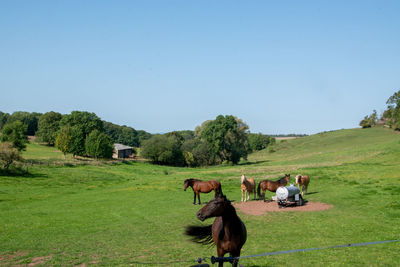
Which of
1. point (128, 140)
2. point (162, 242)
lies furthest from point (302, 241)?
point (128, 140)

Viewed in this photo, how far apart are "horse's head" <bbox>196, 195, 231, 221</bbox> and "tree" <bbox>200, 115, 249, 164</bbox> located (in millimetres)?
70993

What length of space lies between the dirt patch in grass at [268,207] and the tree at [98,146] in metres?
58.3

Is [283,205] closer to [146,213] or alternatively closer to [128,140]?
[146,213]

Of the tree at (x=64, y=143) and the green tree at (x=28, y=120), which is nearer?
the tree at (x=64, y=143)

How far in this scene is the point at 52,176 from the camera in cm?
4081

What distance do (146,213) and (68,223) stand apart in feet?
15.4

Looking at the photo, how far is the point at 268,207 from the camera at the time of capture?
1992 cm

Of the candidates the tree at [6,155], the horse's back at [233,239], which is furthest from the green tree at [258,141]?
the horse's back at [233,239]

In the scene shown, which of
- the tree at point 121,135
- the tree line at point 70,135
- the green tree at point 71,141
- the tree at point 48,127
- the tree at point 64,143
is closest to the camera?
the tree line at point 70,135

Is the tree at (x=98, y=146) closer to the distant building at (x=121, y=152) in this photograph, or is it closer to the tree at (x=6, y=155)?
the distant building at (x=121, y=152)

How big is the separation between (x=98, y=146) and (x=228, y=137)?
1305 inches

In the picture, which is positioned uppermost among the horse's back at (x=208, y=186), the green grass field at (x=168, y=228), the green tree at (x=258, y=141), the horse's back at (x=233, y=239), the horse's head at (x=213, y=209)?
the green tree at (x=258, y=141)

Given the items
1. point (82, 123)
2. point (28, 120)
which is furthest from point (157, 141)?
point (28, 120)

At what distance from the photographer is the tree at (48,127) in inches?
3698
